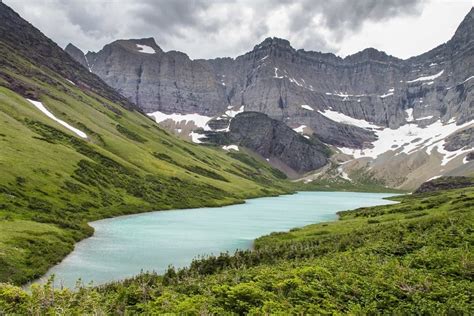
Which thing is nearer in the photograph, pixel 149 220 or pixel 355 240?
pixel 355 240

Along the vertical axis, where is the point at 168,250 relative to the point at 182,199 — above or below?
below

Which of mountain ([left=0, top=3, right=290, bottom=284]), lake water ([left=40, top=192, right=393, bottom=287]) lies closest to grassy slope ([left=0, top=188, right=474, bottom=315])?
lake water ([left=40, top=192, right=393, bottom=287])

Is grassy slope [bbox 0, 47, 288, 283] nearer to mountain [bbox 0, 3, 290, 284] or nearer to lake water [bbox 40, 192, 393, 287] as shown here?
mountain [bbox 0, 3, 290, 284]

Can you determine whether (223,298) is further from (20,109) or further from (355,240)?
(20,109)

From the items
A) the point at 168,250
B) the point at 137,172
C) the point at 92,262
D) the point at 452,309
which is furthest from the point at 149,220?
the point at 452,309

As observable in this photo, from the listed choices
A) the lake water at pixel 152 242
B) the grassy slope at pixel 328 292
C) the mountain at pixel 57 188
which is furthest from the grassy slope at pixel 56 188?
the grassy slope at pixel 328 292

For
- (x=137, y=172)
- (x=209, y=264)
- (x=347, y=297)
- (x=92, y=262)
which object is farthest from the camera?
(x=137, y=172)

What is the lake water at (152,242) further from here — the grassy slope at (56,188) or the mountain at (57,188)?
the grassy slope at (56,188)

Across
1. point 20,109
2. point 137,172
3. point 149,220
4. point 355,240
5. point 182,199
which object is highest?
point 20,109

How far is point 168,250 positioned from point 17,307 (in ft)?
156

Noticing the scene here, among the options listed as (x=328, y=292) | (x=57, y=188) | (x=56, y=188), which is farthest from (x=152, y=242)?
(x=328, y=292)

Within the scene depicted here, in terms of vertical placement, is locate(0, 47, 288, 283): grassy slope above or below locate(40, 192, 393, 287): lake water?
above

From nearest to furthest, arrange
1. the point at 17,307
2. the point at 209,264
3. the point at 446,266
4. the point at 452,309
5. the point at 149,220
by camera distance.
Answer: the point at 452,309, the point at 17,307, the point at 446,266, the point at 209,264, the point at 149,220

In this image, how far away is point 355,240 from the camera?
54875 mm
